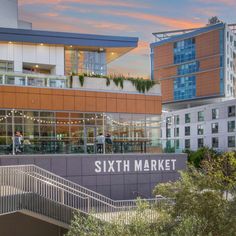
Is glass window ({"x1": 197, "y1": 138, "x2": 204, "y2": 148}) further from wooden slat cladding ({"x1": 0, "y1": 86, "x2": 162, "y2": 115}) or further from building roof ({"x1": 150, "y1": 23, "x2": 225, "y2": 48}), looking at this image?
wooden slat cladding ({"x1": 0, "y1": 86, "x2": 162, "y2": 115})

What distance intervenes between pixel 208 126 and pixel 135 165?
6357 centimetres

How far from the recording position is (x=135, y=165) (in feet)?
111

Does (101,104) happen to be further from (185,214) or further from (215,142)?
(215,142)

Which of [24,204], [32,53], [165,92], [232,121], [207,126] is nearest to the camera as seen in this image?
[24,204]

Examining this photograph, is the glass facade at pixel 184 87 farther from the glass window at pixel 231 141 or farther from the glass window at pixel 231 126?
the glass window at pixel 231 141

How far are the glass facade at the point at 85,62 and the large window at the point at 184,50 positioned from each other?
66.0m

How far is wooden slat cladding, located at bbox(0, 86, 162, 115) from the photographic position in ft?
124

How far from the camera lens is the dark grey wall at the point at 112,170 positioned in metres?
30.5

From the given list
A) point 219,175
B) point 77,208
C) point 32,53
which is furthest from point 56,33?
point 219,175

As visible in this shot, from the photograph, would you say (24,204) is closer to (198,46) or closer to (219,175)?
(219,175)

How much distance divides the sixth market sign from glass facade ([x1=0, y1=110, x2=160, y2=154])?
145 centimetres

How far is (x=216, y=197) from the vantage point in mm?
20328

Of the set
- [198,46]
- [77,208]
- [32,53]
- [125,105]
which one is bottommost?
[77,208]

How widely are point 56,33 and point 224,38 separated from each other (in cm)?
6567
